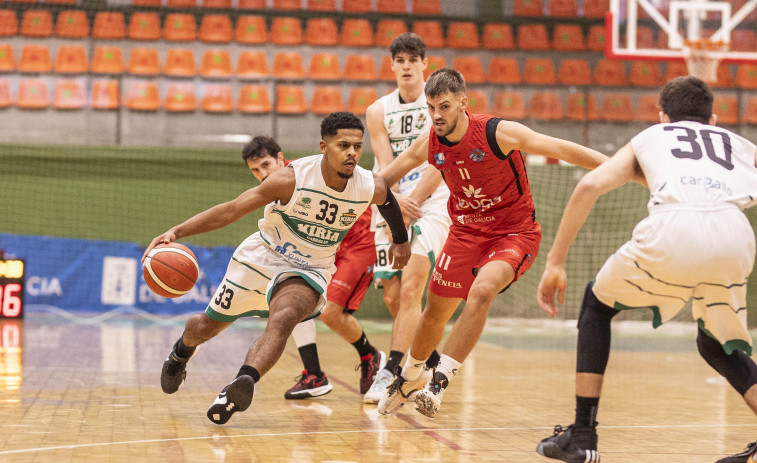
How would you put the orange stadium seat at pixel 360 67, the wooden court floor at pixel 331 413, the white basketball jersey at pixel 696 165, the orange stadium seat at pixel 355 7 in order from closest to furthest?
the white basketball jersey at pixel 696 165, the wooden court floor at pixel 331 413, the orange stadium seat at pixel 360 67, the orange stadium seat at pixel 355 7

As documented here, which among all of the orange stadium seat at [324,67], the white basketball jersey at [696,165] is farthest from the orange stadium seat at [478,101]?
the white basketball jersey at [696,165]

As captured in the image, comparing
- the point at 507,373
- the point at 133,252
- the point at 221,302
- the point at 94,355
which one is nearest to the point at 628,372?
the point at 507,373

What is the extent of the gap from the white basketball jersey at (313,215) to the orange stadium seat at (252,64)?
33.5ft

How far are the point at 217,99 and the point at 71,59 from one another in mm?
2701

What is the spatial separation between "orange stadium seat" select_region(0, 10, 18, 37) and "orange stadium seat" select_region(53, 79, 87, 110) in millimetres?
1720

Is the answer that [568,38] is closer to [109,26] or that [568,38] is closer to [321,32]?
[321,32]

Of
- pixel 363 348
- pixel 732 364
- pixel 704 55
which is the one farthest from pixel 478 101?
pixel 732 364

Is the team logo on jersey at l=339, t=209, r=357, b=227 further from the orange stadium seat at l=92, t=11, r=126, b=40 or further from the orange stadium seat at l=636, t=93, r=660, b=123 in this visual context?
the orange stadium seat at l=92, t=11, r=126, b=40

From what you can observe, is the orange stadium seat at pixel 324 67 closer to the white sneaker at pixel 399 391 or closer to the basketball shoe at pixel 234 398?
the white sneaker at pixel 399 391

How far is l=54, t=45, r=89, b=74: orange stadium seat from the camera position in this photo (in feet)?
48.4

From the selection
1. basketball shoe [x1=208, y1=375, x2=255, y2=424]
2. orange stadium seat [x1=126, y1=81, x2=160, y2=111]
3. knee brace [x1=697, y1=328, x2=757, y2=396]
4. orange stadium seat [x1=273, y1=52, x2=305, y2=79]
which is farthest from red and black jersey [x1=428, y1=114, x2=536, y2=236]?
orange stadium seat [x1=273, y1=52, x2=305, y2=79]

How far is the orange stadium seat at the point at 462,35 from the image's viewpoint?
16.3 m

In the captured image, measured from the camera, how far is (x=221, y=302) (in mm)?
5336

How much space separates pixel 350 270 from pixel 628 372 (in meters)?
3.31
